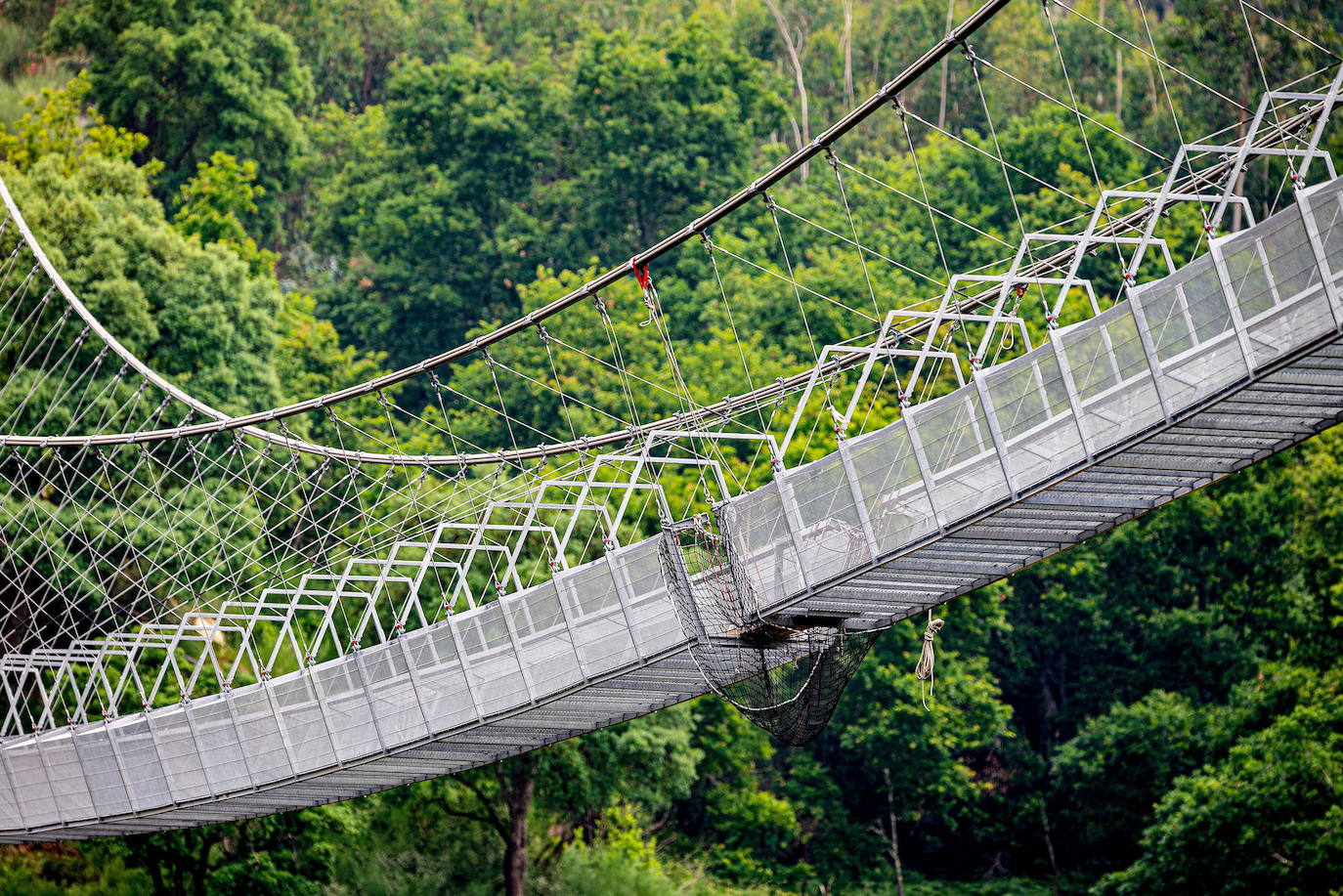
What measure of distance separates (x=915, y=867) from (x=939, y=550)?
25.8 meters

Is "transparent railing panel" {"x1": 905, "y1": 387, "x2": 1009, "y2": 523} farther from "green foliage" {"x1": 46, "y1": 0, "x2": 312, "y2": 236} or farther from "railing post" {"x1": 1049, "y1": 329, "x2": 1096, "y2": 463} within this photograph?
"green foliage" {"x1": 46, "y1": 0, "x2": 312, "y2": 236}

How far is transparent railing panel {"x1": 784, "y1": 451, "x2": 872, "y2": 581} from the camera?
17.4 m

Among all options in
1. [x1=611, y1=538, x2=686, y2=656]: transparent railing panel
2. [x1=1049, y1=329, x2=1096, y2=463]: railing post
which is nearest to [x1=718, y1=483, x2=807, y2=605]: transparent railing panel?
[x1=611, y1=538, x2=686, y2=656]: transparent railing panel

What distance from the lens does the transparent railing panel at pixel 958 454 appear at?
54.2 ft

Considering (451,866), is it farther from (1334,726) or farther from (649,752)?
(1334,726)

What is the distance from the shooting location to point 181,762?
22.8m

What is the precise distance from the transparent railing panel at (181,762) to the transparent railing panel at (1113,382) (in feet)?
39.4

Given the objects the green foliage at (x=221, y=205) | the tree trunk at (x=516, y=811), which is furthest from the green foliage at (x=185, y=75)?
the tree trunk at (x=516, y=811)

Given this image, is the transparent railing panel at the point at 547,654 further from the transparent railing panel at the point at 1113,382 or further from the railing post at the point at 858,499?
the transparent railing panel at the point at 1113,382

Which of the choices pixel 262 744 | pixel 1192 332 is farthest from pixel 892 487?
pixel 262 744

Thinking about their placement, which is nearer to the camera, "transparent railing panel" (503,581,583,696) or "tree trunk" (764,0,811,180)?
"transparent railing panel" (503,581,583,696)

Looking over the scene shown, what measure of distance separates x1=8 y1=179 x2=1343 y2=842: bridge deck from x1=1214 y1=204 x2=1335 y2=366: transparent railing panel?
2 centimetres

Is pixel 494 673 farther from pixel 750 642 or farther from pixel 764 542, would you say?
pixel 764 542

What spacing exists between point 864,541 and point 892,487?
1.96 ft
